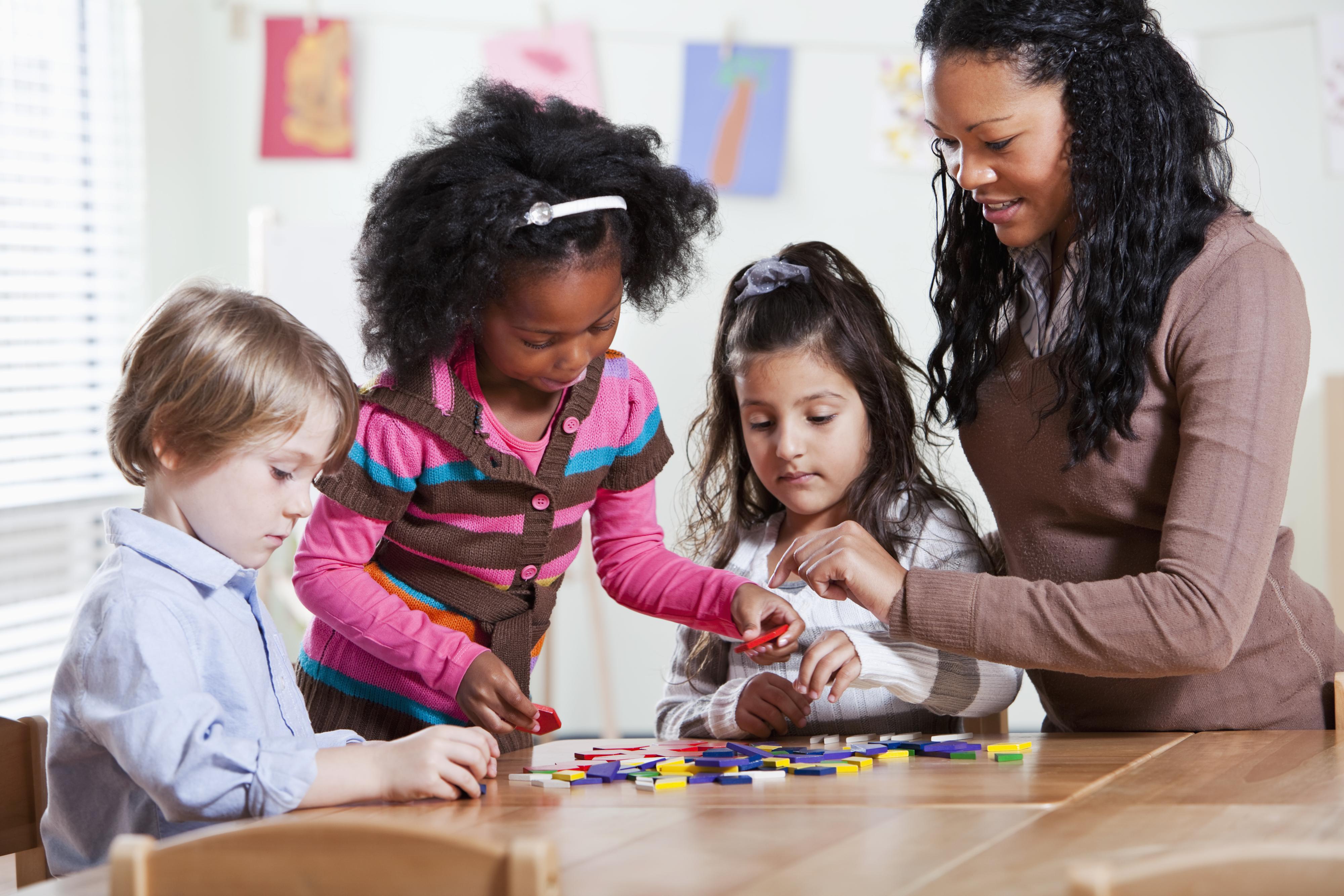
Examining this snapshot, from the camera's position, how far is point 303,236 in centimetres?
312

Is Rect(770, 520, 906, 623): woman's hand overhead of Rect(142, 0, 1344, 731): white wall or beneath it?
beneath

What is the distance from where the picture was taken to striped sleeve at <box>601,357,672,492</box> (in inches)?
58.7

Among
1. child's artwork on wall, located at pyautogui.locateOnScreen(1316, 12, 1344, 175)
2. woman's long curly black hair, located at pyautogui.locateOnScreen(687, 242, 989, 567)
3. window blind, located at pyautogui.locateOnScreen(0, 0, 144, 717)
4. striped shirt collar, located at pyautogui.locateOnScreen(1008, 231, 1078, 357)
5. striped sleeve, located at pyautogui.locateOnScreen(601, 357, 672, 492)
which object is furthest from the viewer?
child's artwork on wall, located at pyautogui.locateOnScreen(1316, 12, 1344, 175)

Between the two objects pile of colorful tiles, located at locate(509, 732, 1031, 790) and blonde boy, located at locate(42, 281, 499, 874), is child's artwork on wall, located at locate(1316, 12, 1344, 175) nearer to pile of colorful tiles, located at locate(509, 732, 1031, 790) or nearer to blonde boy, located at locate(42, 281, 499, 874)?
pile of colorful tiles, located at locate(509, 732, 1031, 790)

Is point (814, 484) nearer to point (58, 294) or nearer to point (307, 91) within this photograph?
point (58, 294)

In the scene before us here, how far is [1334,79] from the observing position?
122 inches

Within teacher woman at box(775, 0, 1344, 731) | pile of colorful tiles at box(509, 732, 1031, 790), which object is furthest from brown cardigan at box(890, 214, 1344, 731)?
pile of colorful tiles at box(509, 732, 1031, 790)

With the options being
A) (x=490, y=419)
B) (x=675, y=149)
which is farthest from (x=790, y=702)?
(x=675, y=149)

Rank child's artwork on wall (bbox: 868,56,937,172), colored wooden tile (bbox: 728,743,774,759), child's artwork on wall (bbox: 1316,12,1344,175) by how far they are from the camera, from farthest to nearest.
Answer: child's artwork on wall (bbox: 868,56,937,172)
child's artwork on wall (bbox: 1316,12,1344,175)
colored wooden tile (bbox: 728,743,774,759)

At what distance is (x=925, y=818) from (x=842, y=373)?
0.83m

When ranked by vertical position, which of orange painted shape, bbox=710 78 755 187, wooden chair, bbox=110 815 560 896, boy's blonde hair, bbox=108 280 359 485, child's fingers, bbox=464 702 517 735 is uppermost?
orange painted shape, bbox=710 78 755 187

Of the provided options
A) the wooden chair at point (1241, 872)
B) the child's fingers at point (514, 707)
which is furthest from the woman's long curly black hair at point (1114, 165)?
the wooden chair at point (1241, 872)

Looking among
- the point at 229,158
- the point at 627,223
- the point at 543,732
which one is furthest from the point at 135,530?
the point at 229,158

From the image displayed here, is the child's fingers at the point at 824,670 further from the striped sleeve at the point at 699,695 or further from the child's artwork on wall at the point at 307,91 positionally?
the child's artwork on wall at the point at 307,91
